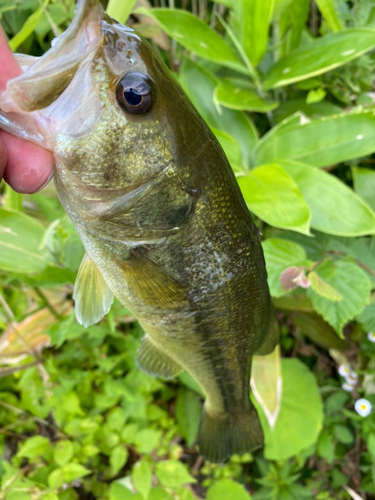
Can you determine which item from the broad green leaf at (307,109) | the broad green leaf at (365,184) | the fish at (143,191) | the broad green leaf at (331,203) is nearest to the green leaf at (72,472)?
the fish at (143,191)

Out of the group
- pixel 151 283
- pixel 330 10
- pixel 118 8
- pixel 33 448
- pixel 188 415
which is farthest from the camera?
pixel 188 415

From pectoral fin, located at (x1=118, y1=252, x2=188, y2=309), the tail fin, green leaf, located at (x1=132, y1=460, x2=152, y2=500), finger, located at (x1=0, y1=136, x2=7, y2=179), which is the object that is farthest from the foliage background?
finger, located at (x1=0, y1=136, x2=7, y2=179)

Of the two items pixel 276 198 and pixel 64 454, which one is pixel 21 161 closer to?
pixel 276 198

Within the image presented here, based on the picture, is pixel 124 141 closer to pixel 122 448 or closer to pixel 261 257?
pixel 261 257

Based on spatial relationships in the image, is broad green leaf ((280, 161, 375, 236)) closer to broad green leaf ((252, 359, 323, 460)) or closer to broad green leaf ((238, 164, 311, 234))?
broad green leaf ((238, 164, 311, 234))

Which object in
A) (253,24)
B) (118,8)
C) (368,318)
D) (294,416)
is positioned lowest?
(294,416)

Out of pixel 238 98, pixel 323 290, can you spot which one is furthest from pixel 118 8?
pixel 323 290

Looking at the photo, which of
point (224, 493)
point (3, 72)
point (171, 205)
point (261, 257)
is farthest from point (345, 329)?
point (3, 72)
